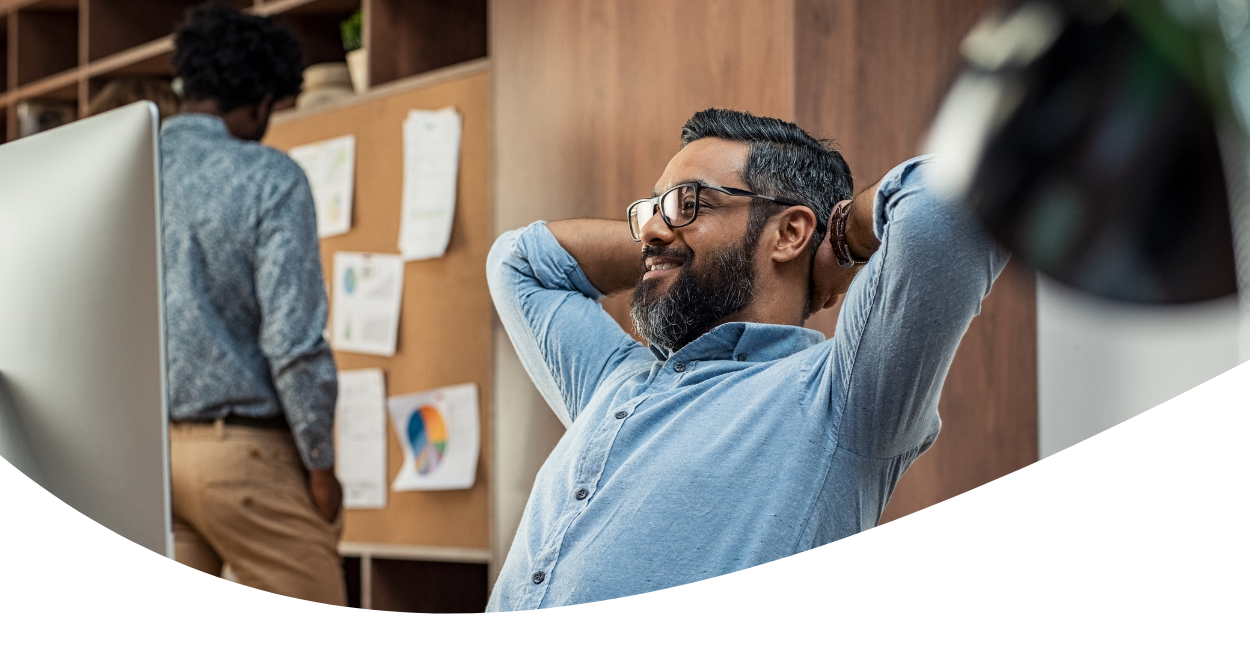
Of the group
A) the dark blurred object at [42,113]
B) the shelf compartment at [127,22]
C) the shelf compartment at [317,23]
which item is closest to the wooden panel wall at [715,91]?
the shelf compartment at [317,23]

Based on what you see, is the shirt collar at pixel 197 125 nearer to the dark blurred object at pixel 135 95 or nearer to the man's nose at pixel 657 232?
the dark blurred object at pixel 135 95

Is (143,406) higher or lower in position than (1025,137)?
lower

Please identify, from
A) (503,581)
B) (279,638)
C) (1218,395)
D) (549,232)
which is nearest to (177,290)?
(549,232)

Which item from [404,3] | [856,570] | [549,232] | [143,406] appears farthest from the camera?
[404,3]

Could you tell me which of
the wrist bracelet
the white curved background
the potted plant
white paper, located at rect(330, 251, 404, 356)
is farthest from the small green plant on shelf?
the white curved background

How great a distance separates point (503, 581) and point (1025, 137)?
0.58 meters

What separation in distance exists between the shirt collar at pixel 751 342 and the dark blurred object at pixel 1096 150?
0.43 m

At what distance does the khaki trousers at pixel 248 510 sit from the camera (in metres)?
1.38

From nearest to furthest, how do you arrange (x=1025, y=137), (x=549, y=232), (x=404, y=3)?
1. (x=1025, y=137)
2. (x=549, y=232)
3. (x=404, y=3)

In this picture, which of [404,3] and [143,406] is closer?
[143,406]

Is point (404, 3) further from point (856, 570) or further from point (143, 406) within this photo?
point (856, 570)

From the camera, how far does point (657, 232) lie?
2.80 feet

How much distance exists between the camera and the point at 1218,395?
46 centimetres

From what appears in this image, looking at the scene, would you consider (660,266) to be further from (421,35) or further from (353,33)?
(353,33)
